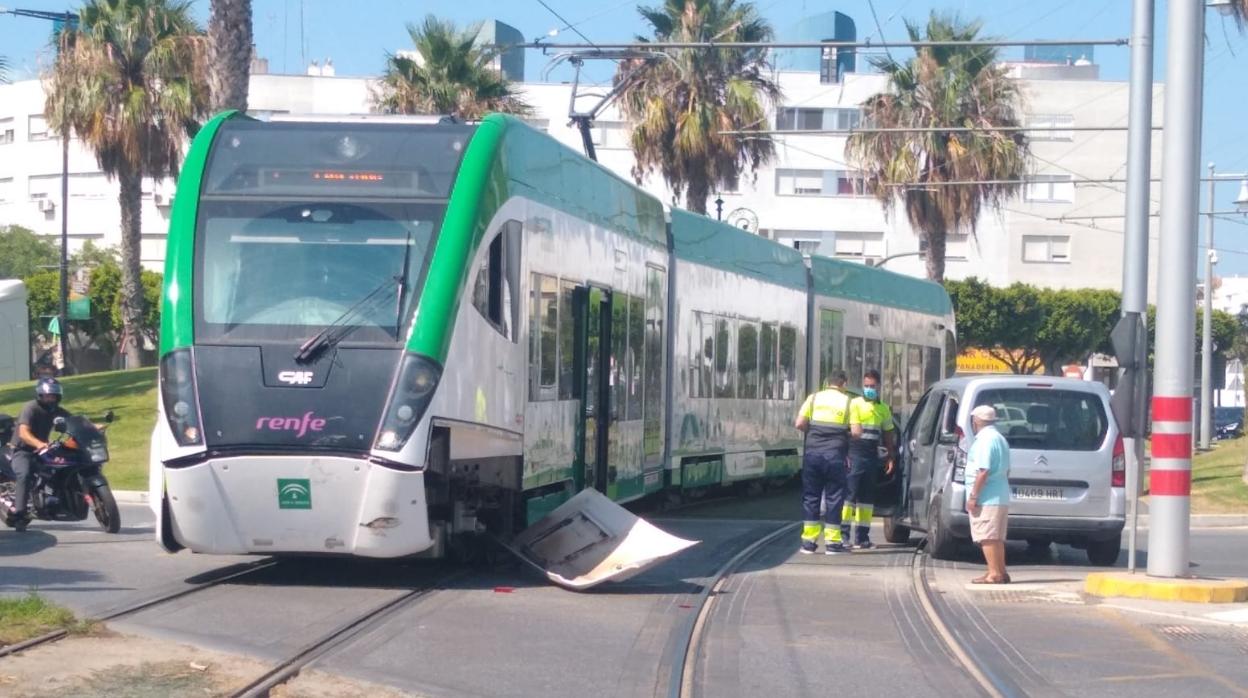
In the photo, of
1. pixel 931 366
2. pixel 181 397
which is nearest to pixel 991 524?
pixel 181 397

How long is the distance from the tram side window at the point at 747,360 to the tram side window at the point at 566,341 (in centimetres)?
740

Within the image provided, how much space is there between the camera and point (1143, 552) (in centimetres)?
1670

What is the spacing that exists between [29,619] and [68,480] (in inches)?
257

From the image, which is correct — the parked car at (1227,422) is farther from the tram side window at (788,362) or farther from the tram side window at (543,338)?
the tram side window at (543,338)

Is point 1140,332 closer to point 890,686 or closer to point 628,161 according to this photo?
point 890,686

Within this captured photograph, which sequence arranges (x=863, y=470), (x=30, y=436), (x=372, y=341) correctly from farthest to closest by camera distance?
1. (x=863, y=470)
2. (x=30, y=436)
3. (x=372, y=341)

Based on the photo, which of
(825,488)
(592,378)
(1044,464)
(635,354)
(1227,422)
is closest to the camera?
(1044,464)

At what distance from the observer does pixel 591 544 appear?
41.8 feet

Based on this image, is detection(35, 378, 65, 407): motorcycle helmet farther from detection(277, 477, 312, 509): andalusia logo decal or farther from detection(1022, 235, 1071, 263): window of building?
detection(1022, 235, 1071, 263): window of building

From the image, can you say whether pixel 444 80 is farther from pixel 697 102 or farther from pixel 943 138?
pixel 943 138

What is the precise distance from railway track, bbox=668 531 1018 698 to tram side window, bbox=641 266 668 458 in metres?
3.04

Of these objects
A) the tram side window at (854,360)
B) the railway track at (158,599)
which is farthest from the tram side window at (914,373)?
the railway track at (158,599)

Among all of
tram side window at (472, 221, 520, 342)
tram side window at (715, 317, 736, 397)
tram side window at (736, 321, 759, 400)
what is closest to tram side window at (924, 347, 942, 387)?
tram side window at (736, 321, 759, 400)

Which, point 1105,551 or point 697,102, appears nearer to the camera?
point 1105,551
